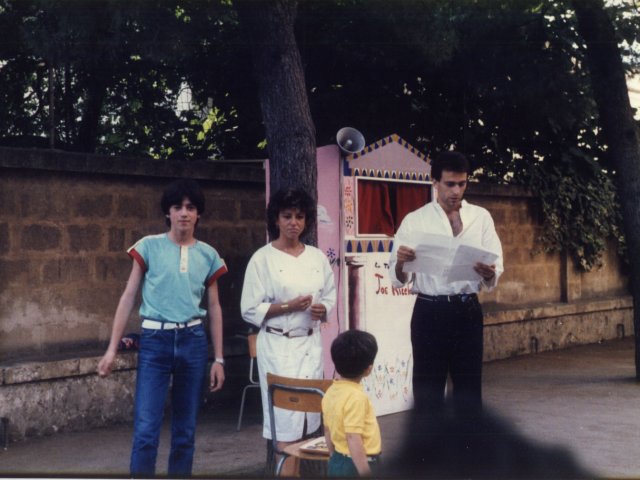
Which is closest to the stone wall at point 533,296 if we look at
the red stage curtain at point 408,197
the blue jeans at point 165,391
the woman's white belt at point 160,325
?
the red stage curtain at point 408,197

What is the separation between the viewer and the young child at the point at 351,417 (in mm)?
3951

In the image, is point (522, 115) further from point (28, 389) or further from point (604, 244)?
point (28, 389)

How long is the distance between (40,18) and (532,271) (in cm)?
730

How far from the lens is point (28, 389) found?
22.7 ft

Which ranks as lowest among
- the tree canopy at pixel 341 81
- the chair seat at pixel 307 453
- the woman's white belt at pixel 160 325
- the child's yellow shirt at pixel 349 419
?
the chair seat at pixel 307 453

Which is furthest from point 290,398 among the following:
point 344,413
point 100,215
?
point 100,215

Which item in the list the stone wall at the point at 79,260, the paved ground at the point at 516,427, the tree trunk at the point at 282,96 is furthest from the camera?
the stone wall at the point at 79,260

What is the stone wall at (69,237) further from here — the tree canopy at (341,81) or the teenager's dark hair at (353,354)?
the teenager's dark hair at (353,354)

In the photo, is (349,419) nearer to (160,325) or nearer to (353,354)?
(353,354)

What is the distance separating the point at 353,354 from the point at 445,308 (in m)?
1.16

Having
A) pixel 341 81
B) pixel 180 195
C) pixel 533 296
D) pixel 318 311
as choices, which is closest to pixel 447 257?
pixel 318 311

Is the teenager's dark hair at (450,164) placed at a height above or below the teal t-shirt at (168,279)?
above

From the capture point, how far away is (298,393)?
435 cm

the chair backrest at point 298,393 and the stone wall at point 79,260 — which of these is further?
the stone wall at point 79,260
